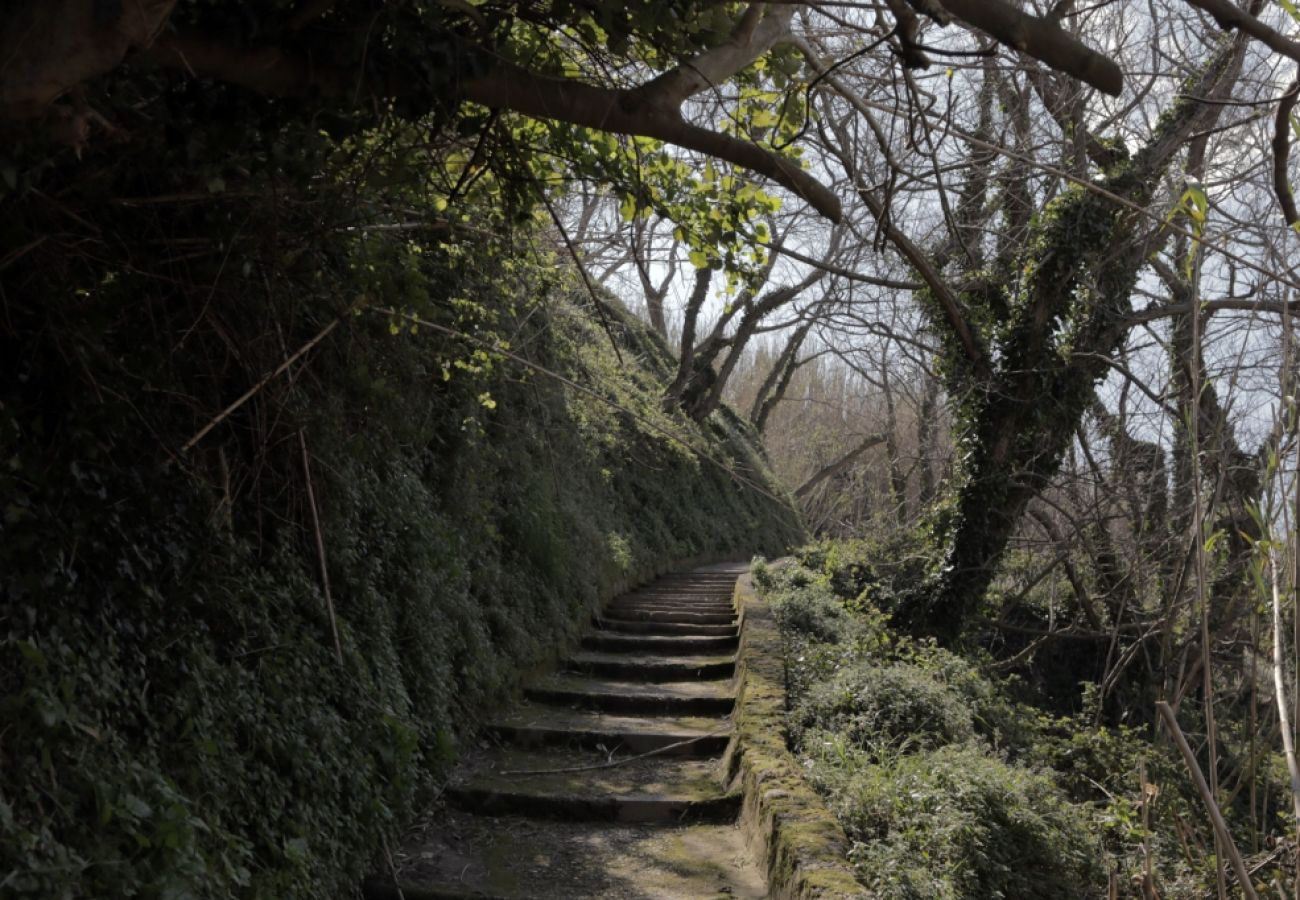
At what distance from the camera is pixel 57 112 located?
3.35 metres

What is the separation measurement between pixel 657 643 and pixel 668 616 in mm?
1469

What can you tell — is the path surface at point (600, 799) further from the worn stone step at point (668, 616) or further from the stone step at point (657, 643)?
the worn stone step at point (668, 616)

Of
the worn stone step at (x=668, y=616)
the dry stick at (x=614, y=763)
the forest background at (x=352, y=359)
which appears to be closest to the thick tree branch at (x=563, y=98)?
the forest background at (x=352, y=359)

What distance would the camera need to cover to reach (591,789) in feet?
23.8

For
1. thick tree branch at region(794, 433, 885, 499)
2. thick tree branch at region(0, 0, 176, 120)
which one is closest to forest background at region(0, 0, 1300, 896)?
thick tree branch at region(0, 0, 176, 120)

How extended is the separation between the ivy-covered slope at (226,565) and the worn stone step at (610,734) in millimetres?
350

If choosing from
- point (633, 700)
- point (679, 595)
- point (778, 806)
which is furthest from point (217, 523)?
point (679, 595)

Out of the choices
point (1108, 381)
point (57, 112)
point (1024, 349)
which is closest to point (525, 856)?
point (57, 112)

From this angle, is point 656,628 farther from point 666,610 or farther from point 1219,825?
point 1219,825

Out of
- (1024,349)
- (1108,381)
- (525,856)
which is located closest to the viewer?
(525,856)

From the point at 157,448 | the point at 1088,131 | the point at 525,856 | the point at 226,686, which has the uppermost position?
the point at 1088,131

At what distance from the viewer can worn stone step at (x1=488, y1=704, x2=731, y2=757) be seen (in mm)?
8125

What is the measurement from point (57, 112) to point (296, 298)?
187 cm

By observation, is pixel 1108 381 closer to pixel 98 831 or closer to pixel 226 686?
pixel 226 686
